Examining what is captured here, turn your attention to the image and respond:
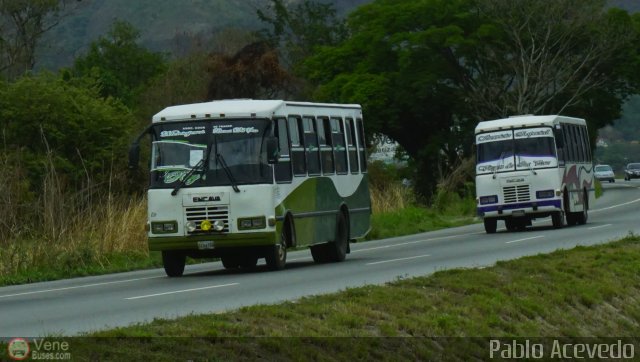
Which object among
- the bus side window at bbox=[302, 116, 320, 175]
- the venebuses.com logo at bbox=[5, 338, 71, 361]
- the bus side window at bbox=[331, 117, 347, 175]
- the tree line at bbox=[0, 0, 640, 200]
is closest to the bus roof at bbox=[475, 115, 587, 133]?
the bus side window at bbox=[331, 117, 347, 175]

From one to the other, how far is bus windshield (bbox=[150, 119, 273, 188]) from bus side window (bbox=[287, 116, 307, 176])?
114 cm

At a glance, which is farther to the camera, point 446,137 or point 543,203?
point 446,137

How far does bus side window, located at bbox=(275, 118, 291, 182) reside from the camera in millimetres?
24469

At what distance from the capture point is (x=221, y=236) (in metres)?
23.7

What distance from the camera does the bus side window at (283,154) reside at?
80.3 feet

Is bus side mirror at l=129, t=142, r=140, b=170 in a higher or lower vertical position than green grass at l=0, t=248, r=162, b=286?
higher

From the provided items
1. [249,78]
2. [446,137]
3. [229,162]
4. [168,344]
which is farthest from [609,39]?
[168,344]

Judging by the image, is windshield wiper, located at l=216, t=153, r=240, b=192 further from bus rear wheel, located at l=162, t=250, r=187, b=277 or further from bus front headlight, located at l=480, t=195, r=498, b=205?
bus front headlight, located at l=480, t=195, r=498, b=205

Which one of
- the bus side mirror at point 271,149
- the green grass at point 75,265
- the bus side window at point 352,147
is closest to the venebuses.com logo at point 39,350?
the bus side mirror at point 271,149

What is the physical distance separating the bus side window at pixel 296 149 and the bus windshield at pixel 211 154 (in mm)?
1139

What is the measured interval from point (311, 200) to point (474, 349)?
11.4m

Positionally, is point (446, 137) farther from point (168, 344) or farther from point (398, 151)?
point (168, 344)

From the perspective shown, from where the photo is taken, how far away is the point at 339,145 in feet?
91.5

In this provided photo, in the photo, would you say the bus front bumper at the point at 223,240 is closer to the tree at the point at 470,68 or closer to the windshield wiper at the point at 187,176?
the windshield wiper at the point at 187,176
